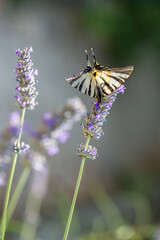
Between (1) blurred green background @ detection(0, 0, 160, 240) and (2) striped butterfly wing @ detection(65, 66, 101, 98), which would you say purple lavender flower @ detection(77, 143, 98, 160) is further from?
(1) blurred green background @ detection(0, 0, 160, 240)

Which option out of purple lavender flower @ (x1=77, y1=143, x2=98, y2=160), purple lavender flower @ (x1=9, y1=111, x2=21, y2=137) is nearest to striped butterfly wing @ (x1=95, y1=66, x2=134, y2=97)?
purple lavender flower @ (x1=77, y1=143, x2=98, y2=160)

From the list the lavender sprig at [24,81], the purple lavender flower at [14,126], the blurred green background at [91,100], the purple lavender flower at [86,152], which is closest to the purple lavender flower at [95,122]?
the purple lavender flower at [86,152]

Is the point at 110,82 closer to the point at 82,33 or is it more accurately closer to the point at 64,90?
the point at 64,90

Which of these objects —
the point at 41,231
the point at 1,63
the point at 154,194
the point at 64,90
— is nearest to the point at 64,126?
the point at 41,231

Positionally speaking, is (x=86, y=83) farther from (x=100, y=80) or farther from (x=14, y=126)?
(x=14, y=126)

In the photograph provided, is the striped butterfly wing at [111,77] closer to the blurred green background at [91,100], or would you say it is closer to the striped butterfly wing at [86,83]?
the striped butterfly wing at [86,83]
